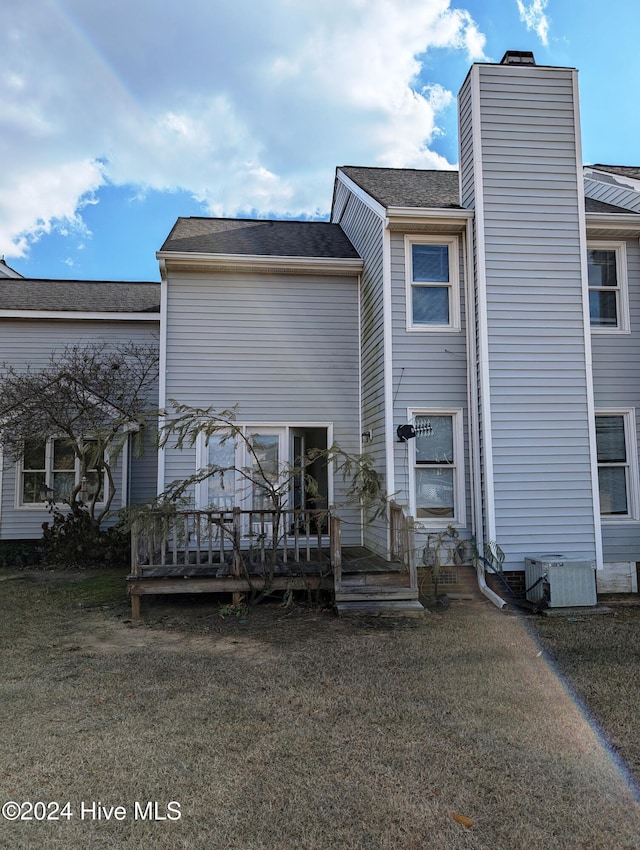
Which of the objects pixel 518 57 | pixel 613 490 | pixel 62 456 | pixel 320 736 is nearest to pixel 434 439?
pixel 613 490

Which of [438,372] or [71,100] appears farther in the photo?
[71,100]

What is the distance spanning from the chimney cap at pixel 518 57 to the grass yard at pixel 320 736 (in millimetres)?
8218

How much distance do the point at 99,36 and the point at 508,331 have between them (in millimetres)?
8241

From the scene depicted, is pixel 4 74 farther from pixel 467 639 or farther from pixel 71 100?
pixel 467 639

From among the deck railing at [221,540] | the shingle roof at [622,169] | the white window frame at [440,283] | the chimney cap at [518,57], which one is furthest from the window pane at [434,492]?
the shingle roof at [622,169]

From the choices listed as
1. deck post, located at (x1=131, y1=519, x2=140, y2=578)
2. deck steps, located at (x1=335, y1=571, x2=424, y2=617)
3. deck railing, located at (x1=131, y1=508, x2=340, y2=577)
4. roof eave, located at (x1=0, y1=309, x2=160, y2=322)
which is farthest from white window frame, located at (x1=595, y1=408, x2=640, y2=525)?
roof eave, located at (x1=0, y1=309, x2=160, y2=322)

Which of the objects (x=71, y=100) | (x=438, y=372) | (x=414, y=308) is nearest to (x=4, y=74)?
(x=71, y=100)

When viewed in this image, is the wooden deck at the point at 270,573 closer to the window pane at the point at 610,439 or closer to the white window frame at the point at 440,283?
the white window frame at the point at 440,283

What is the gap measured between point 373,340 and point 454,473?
98.7 inches

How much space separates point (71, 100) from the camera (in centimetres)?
1028

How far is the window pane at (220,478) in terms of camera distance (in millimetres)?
9508

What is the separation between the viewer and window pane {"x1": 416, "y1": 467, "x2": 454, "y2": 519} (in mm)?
8352

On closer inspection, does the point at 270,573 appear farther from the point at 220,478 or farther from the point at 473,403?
the point at 473,403

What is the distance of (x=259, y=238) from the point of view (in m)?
11.0
